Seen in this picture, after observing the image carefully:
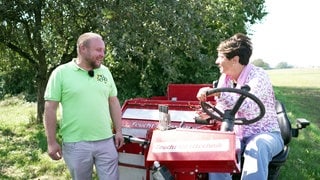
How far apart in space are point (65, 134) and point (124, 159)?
0.62 meters

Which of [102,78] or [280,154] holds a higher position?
[102,78]

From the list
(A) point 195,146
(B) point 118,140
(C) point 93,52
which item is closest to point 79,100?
(C) point 93,52

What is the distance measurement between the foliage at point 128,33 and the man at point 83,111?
2.90m

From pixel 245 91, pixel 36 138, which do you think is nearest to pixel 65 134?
pixel 245 91

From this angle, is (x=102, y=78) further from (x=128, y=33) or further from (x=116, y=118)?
(x=128, y=33)

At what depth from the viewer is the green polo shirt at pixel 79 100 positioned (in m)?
3.29

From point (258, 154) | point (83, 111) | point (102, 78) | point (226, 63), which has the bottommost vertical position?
point (258, 154)

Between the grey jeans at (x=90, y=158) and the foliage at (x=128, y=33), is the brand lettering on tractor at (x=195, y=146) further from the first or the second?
the foliage at (x=128, y=33)

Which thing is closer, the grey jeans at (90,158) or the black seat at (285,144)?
the grey jeans at (90,158)

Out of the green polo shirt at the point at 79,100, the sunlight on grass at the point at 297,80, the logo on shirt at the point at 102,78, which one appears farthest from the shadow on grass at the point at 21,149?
the sunlight on grass at the point at 297,80

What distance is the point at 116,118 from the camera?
3.66 m

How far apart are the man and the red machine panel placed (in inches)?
21.7

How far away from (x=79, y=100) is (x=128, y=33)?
3.43 meters

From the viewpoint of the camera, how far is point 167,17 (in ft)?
22.5
